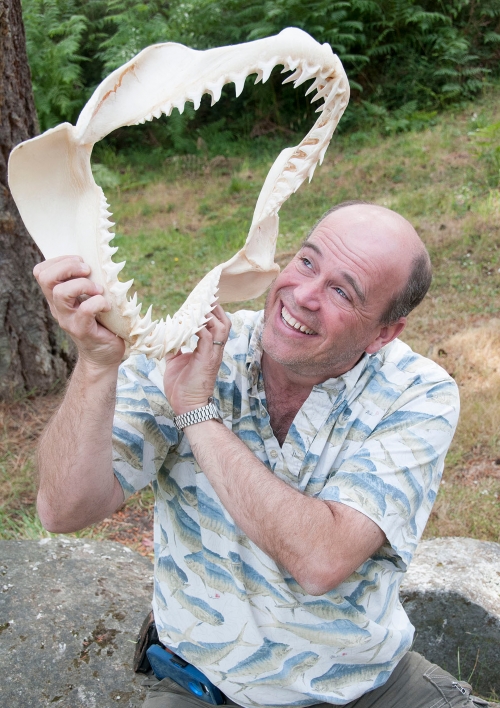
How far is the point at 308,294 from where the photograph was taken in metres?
1.82

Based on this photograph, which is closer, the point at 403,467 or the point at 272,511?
the point at 272,511

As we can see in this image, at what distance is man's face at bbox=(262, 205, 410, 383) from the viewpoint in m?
1.81

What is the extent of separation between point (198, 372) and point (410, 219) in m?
5.19

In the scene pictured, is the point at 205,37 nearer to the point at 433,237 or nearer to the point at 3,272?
the point at 433,237

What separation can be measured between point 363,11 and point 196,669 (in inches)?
363

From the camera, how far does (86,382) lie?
5.15 ft

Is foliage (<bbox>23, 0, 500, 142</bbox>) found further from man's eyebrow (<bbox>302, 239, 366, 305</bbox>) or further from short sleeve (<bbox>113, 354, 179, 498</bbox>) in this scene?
short sleeve (<bbox>113, 354, 179, 498</bbox>)

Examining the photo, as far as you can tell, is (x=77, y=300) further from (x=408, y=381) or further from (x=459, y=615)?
(x=459, y=615)

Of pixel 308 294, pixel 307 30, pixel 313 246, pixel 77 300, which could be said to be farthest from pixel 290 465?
pixel 307 30

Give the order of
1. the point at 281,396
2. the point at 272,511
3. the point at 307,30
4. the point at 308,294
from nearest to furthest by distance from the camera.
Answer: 1. the point at 272,511
2. the point at 308,294
3. the point at 281,396
4. the point at 307,30

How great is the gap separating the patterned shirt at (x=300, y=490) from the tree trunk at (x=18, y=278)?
6.18 ft

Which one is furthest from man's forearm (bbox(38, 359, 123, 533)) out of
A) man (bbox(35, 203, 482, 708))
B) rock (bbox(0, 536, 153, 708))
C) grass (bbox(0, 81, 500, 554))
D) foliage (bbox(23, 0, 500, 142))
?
foliage (bbox(23, 0, 500, 142))

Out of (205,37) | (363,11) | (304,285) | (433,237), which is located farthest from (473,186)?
(304,285)

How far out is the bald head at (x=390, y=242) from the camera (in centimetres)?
186
